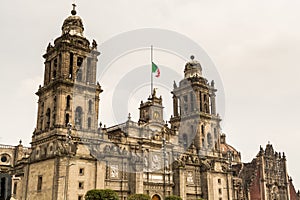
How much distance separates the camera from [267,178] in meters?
86.2

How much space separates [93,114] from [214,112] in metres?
28.1

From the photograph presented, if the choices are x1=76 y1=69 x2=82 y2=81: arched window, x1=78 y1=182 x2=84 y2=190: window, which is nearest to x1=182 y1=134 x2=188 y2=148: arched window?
x1=78 y1=182 x2=84 y2=190: window

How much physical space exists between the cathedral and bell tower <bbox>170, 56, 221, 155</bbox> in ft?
0.61

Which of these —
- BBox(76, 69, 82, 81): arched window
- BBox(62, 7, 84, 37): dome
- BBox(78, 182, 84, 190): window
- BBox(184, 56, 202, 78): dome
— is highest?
BBox(62, 7, 84, 37): dome

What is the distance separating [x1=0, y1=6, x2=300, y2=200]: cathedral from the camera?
51.8 metres

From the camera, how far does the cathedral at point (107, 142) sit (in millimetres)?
51844

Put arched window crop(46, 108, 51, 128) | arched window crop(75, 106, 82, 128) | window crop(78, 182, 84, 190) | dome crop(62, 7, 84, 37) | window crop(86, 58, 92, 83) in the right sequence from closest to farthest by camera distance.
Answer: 1. window crop(78, 182, 84, 190)
2. arched window crop(75, 106, 82, 128)
3. arched window crop(46, 108, 51, 128)
4. window crop(86, 58, 92, 83)
5. dome crop(62, 7, 84, 37)

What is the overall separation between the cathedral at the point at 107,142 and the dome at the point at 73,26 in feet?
0.51

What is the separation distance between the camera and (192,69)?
246 feet

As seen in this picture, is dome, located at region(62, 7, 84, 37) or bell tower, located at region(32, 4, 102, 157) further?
dome, located at region(62, 7, 84, 37)

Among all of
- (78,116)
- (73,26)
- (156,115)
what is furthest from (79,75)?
(156,115)

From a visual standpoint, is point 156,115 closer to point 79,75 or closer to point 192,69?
point 192,69

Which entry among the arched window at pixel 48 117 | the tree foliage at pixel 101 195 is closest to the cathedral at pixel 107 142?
the arched window at pixel 48 117

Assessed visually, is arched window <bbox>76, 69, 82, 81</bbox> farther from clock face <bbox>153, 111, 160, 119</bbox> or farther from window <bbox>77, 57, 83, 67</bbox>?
clock face <bbox>153, 111, 160, 119</bbox>
